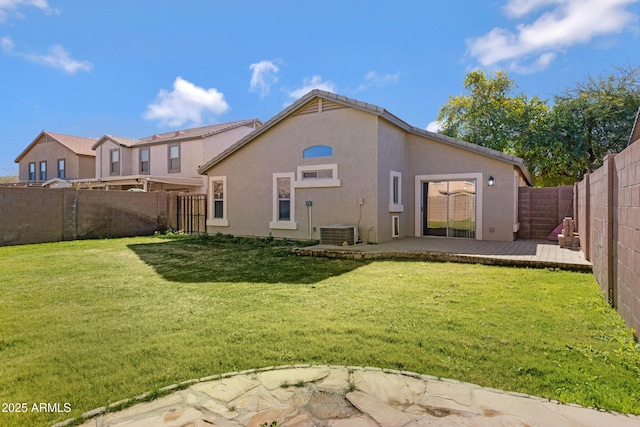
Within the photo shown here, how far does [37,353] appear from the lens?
333cm

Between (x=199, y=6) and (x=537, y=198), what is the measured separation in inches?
530

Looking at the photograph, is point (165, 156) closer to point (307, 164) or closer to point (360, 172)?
point (307, 164)

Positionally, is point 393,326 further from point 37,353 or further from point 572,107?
point 572,107

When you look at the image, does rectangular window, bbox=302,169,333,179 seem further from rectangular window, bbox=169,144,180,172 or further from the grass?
rectangular window, bbox=169,144,180,172

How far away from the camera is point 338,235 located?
1079cm

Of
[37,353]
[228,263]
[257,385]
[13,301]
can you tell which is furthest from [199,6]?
[257,385]

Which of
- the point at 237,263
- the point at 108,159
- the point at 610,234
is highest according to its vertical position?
the point at 108,159

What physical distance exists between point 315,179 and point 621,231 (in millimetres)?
8978

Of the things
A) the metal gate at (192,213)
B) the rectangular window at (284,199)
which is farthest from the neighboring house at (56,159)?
the rectangular window at (284,199)

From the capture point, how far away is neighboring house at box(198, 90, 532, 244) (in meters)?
11.3

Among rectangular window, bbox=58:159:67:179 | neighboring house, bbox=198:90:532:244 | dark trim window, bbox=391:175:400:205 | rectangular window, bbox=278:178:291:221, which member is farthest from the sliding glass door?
rectangular window, bbox=58:159:67:179

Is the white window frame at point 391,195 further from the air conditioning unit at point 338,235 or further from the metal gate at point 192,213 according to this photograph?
the metal gate at point 192,213

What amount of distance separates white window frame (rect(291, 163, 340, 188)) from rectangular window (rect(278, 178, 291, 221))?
374 millimetres

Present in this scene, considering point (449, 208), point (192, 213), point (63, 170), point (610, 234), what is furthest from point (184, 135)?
point (610, 234)
